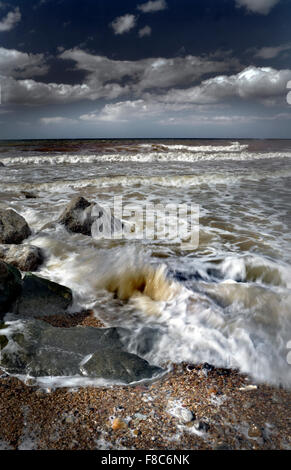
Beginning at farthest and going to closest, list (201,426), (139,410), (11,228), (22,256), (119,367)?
(11,228)
(22,256)
(119,367)
(139,410)
(201,426)

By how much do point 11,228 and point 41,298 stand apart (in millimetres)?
2149

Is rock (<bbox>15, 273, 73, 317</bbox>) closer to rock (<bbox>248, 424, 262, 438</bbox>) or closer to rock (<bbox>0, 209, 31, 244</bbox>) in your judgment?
rock (<bbox>0, 209, 31, 244</bbox>)

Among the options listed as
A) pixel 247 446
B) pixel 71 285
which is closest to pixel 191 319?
pixel 247 446

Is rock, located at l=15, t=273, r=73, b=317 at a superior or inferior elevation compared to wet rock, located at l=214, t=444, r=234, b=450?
superior

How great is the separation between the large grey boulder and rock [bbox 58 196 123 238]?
113 inches

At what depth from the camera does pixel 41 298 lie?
2.98m

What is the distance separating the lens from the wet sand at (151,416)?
5.20ft

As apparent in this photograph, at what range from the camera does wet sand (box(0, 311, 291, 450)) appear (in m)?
1.58

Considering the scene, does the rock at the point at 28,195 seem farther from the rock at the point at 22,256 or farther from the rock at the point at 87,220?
the rock at the point at 22,256

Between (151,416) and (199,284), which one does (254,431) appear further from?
(199,284)

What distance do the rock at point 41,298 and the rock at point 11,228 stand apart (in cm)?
177

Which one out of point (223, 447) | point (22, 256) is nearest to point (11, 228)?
point (22, 256)

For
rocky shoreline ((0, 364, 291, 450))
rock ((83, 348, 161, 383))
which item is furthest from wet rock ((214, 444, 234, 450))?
rock ((83, 348, 161, 383))

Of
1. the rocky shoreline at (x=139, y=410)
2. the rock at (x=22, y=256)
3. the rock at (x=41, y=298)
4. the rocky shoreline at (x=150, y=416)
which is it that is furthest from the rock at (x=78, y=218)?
the rocky shoreline at (x=150, y=416)
